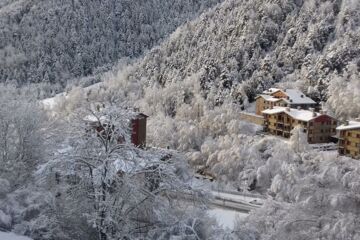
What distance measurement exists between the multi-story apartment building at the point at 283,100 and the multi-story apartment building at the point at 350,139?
28.6ft

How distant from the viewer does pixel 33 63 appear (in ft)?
378

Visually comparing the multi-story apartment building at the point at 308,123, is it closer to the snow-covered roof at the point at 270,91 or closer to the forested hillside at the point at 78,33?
the snow-covered roof at the point at 270,91

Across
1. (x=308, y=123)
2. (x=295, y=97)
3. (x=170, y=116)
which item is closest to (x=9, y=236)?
(x=308, y=123)

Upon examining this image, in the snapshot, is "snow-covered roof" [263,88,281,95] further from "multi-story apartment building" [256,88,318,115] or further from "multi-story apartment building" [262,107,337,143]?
"multi-story apartment building" [262,107,337,143]

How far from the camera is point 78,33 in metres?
123

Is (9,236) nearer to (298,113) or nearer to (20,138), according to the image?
(20,138)

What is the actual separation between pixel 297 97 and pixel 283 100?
1765 mm

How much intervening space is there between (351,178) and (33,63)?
303 ft

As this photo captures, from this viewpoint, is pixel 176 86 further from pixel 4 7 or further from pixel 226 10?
pixel 4 7

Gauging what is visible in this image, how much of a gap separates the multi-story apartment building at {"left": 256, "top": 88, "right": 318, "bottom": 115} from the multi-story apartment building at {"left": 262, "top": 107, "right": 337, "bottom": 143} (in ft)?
8.61

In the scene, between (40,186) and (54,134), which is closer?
(40,186)

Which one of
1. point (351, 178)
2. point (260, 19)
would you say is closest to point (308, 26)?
point (260, 19)

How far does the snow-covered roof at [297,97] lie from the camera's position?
54406 millimetres

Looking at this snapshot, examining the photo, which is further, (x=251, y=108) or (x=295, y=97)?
(x=251, y=108)
